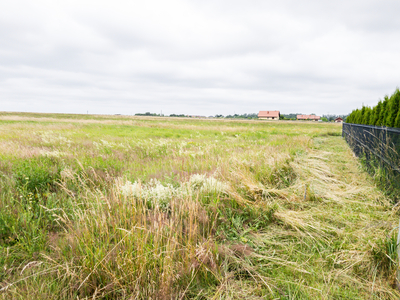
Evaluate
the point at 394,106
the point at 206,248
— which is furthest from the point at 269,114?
the point at 206,248

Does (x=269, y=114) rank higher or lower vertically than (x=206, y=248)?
higher

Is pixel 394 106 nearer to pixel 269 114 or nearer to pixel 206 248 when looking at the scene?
pixel 206 248

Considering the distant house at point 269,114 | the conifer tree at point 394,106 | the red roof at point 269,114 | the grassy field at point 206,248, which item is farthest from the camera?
the red roof at point 269,114

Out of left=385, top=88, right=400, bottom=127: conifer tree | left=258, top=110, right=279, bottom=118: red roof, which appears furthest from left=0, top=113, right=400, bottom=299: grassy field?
left=258, top=110, right=279, bottom=118: red roof

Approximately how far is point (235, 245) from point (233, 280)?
1.83 feet

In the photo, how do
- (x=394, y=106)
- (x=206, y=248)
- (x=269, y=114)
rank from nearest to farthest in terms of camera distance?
(x=206, y=248) → (x=394, y=106) → (x=269, y=114)

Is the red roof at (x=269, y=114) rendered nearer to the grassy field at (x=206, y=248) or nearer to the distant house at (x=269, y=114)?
the distant house at (x=269, y=114)

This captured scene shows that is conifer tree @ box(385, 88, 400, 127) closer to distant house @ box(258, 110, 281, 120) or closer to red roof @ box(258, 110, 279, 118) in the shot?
distant house @ box(258, 110, 281, 120)

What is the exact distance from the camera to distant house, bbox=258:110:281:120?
367 feet

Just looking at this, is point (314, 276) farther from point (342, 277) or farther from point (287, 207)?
point (287, 207)

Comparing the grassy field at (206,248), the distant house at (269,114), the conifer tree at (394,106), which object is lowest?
the grassy field at (206,248)

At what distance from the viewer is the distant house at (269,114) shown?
112m

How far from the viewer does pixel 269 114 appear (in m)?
114

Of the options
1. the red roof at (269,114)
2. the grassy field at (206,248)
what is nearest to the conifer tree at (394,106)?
the grassy field at (206,248)
